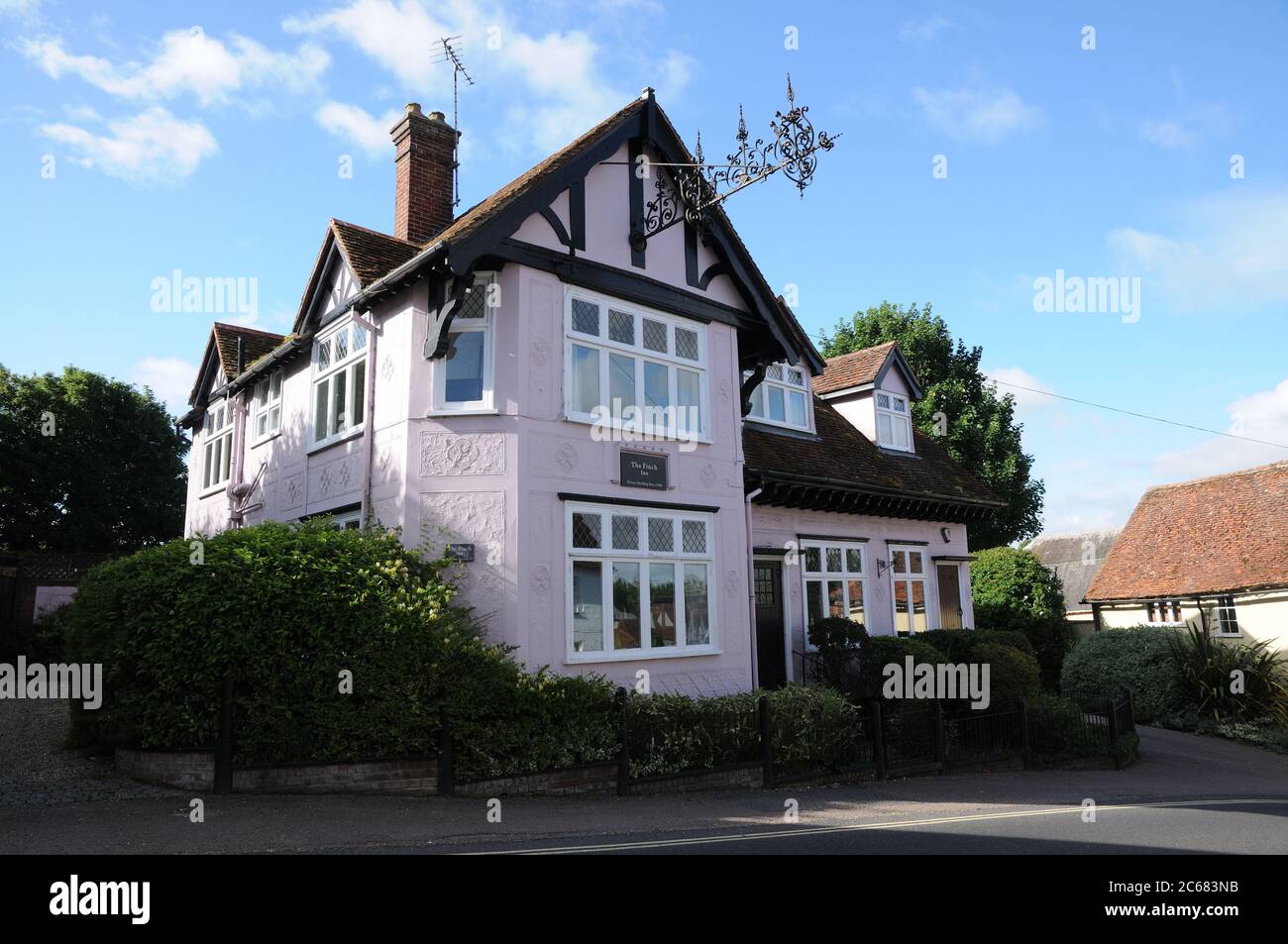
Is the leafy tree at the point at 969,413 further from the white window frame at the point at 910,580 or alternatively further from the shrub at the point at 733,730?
the shrub at the point at 733,730

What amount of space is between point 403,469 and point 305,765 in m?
4.25

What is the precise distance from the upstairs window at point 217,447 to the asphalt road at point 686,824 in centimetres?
1246

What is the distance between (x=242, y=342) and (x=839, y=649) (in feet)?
50.7

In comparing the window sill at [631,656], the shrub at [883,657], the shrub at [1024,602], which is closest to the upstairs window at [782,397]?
the shrub at [883,657]

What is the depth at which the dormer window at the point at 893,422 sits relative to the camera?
21806 millimetres

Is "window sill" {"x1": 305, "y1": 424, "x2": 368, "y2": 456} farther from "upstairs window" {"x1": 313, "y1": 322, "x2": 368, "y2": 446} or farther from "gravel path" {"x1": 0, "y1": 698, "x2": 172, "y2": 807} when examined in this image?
"gravel path" {"x1": 0, "y1": 698, "x2": 172, "y2": 807}

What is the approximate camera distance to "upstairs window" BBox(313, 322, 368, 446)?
45.7 feet

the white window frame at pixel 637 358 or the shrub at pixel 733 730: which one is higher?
the white window frame at pixel 637 358

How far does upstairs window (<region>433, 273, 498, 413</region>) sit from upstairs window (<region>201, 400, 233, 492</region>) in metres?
9.20

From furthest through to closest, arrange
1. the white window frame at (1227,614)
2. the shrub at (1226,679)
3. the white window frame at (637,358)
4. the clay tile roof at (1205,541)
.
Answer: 1. the clay tile roof at (1205,541)
2. the white window frame at (1227,614)
3. the shrub at (1226,679)
4. the white window frame at (637,358)

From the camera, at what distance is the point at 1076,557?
49.1 meters

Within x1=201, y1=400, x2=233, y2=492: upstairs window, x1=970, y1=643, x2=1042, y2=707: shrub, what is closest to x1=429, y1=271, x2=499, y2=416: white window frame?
x1=201, y1=400, x2=233, y2=492: upstairs window

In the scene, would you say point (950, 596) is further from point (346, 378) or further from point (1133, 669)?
point (346, 378)
